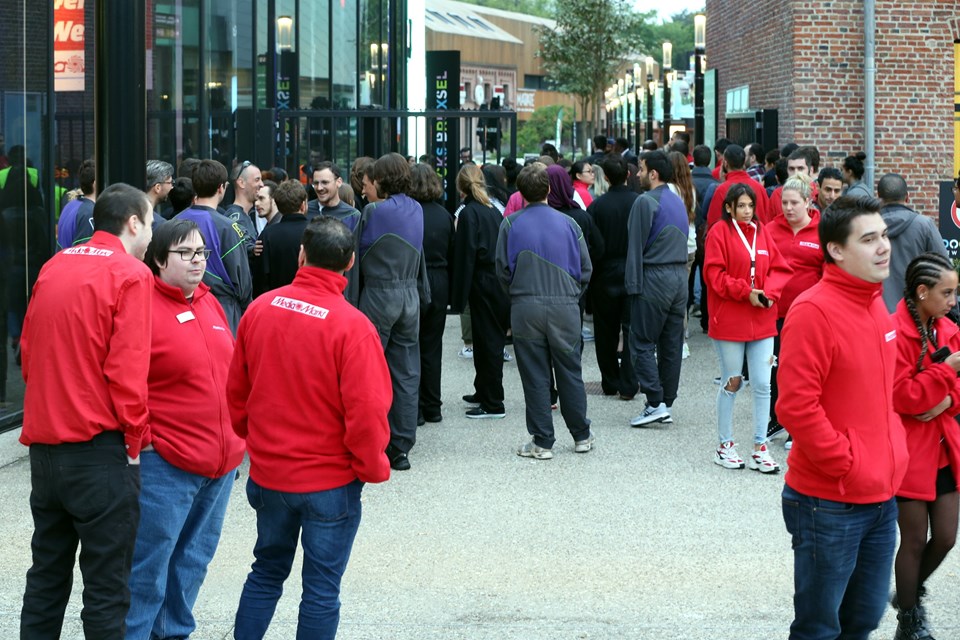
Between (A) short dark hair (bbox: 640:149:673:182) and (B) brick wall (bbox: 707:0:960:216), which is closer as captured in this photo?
(A) short dark hair (bbox: 640:149:673:182)

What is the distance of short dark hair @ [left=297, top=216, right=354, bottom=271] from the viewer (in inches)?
200

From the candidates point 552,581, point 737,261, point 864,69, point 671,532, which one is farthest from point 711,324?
point 864,69

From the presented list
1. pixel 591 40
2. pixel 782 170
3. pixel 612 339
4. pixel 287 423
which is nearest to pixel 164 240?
pixel 287 423

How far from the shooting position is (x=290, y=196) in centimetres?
898

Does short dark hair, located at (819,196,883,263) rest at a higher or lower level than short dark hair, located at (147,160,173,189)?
lower

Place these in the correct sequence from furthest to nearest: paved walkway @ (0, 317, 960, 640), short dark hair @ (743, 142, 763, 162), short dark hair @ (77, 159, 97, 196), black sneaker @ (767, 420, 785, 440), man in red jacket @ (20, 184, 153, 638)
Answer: short dark hair @ (743, 142, 763, 162) → short dark hair @ (77, 159, 97, 196) → black sneaker @ (767, 420, 785, 440) → paved walkway @ (0, 317, 960, 640) → man in red jacket @ (20, 184, 153, 638)

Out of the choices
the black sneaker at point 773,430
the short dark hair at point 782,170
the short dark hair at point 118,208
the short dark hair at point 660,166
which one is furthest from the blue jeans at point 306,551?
the short dark hair at point 782,170

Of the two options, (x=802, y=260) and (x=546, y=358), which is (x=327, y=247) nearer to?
(x=546, y=358)

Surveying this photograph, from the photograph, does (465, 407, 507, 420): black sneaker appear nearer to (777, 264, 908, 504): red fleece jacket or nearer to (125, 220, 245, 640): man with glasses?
(125, 220, 245, 640): man with glasses

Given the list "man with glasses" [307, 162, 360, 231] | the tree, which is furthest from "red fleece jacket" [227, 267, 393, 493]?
the tree

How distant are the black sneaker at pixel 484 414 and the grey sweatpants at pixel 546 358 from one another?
1524mm

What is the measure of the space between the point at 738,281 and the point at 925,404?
146 inches

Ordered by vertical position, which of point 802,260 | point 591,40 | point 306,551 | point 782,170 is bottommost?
point 306,551

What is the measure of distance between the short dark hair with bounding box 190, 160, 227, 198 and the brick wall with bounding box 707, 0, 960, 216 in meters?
14.0
